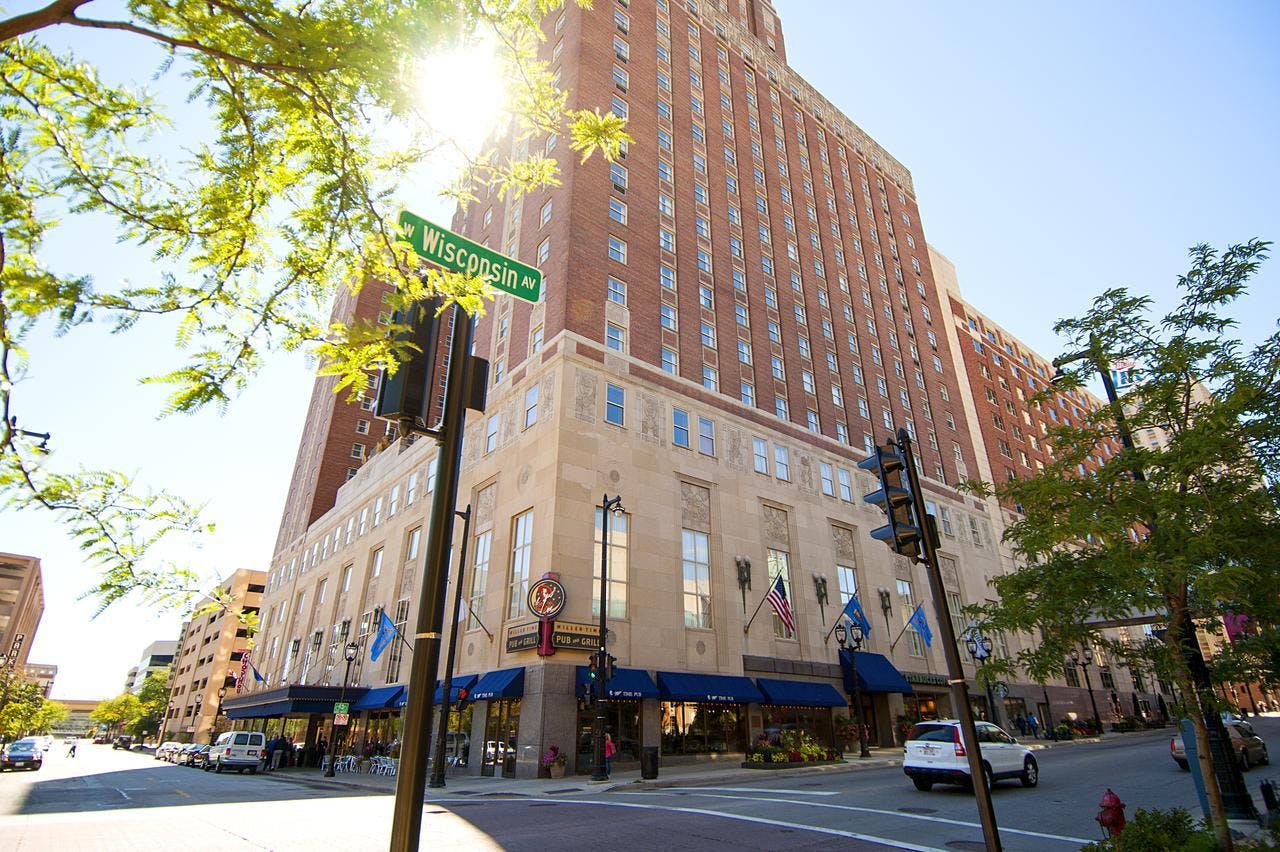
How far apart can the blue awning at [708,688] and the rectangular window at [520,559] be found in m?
6.87

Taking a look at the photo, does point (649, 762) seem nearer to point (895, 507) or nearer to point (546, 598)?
point (546, 598)

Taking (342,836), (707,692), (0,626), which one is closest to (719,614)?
(707,692)

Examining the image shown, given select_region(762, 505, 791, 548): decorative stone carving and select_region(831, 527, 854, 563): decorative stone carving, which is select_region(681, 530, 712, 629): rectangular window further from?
select_region(831, 527, 854, 563): decorative stone carving

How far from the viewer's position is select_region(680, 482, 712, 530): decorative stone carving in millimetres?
32875

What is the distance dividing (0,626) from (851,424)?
128520mm

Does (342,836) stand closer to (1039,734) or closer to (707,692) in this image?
(707,692)

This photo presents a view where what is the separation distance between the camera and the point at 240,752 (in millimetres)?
34625

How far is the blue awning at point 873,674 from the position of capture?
33.6 meters

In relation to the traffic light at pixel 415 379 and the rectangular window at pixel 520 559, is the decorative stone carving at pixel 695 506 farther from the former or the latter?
the traffic light at pixel 415 379

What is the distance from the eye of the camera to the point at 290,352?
569 centimetres

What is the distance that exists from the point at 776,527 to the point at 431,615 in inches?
1348

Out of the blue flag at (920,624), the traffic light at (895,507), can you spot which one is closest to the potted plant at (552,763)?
the traffic light at (895,507)

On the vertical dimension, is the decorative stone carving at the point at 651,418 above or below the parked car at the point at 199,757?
above

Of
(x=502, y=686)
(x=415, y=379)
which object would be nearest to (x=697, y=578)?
(x=502, y=686)
